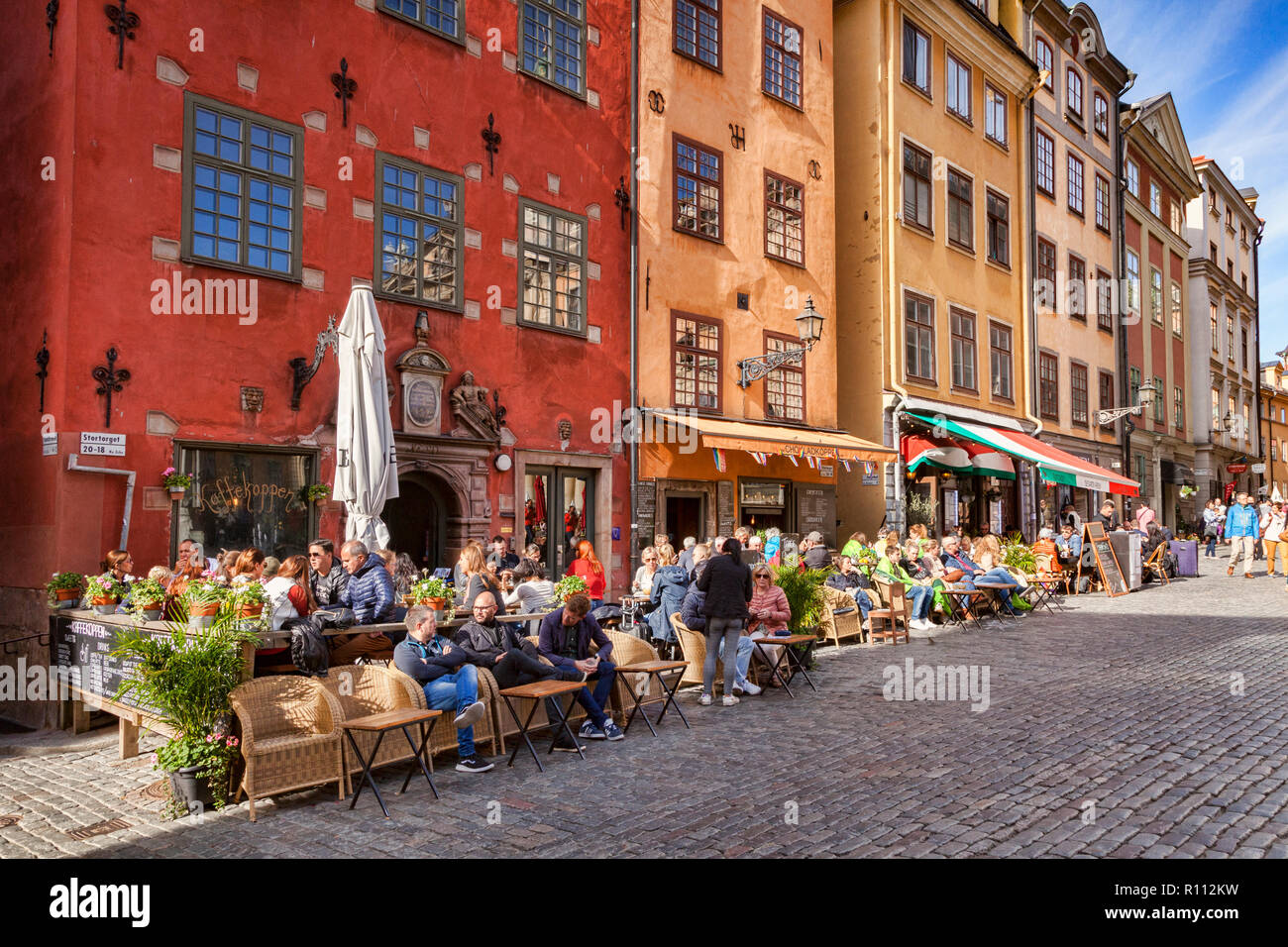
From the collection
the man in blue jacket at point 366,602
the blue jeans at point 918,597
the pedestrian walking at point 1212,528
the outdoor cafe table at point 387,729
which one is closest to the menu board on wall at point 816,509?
the blue jeans at point 918,597

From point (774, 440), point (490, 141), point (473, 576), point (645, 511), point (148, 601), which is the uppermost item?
point (490, 141)

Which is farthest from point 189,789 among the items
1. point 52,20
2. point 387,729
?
point 52,20

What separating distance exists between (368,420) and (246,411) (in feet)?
5.52

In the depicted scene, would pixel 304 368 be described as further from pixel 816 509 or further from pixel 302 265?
pixel 816 509

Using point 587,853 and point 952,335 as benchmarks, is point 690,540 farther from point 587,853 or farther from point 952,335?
point 952,335

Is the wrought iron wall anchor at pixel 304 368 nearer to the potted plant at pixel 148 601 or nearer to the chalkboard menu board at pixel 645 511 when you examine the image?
the potted plant at pixel 148 601

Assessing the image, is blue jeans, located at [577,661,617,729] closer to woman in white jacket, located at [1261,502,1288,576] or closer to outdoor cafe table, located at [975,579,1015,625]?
outdoor cafe table, located at [975,579,1015,625]

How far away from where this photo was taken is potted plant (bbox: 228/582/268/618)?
6770 mm

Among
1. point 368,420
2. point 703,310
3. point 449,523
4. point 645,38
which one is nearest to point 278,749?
point 368,420

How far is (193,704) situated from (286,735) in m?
Answer: 0.61

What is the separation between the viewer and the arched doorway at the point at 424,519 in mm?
12750

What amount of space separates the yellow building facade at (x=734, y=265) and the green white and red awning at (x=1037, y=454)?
243 centimetres

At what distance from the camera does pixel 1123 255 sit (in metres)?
31.1

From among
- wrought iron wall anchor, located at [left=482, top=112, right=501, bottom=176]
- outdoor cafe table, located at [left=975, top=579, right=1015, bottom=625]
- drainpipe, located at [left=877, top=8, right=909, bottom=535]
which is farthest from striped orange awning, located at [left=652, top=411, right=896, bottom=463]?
wrought iron wall anchor, located at [left=482, top=112, right=501, bottom=176]
